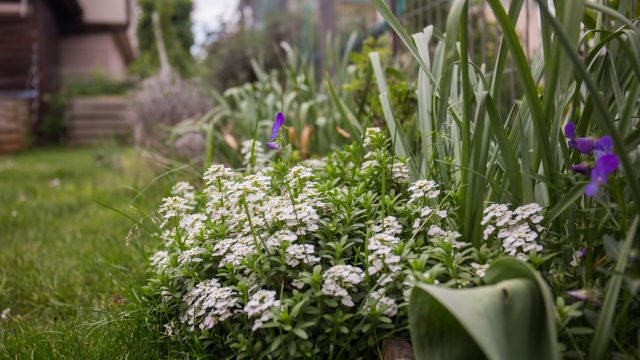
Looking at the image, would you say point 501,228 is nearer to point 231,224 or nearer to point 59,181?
point 231,224

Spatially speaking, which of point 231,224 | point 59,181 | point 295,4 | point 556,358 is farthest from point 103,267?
point 295,4

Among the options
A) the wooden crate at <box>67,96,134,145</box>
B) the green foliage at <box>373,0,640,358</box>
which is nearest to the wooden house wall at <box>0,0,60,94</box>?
the wooden crate at <box>67,96,134,145</box>

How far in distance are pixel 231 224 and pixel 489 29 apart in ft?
8.56

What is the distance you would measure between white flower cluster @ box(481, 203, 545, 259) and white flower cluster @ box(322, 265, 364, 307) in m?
0.29

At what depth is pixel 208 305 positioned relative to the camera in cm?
120

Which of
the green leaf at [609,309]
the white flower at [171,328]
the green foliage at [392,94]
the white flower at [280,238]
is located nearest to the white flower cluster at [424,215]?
the white flower at [280,238]

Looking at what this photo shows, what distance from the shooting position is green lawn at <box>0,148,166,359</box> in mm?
1480

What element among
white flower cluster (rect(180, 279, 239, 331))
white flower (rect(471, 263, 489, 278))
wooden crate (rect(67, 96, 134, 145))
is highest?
white flower (rect(471, 263, 489, 278))

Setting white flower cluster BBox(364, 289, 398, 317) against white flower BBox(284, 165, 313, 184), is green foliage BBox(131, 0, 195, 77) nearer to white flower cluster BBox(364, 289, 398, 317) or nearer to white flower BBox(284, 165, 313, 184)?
white flower BBox(284, 165, 313, 184)

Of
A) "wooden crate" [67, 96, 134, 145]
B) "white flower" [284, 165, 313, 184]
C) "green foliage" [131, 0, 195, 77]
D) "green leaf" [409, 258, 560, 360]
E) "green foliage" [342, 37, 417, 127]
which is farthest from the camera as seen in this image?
"green foliage" [131, 0, 195, 77]

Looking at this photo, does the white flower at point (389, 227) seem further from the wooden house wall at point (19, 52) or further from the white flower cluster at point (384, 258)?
the wooden house wall at point (19, 52)

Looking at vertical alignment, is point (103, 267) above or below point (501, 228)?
below

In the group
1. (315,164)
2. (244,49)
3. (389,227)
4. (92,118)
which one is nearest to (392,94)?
(315,164)

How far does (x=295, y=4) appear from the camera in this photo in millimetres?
8375
